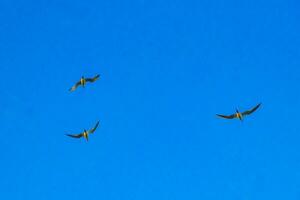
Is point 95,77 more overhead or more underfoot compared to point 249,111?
more overhead

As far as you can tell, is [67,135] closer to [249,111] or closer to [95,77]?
[95,77]

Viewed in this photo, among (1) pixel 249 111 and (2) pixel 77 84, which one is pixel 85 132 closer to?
(2) pixel 77 84

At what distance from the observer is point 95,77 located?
10650cm

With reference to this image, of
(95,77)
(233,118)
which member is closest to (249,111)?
(233,118)

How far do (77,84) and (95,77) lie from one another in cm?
268

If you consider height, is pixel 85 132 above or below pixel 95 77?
A: below

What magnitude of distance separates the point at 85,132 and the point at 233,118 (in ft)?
61.6

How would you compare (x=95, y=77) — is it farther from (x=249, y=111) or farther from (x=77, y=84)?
(x=249, y=111)

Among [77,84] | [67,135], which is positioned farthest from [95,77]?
[67,135]

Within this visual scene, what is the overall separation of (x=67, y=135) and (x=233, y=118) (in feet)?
68.5

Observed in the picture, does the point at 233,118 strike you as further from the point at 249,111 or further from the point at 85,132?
the point at 85,132

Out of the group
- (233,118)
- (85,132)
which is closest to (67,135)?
(85,132)

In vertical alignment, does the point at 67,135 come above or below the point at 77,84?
below

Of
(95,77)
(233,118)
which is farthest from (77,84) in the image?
(233,118)
